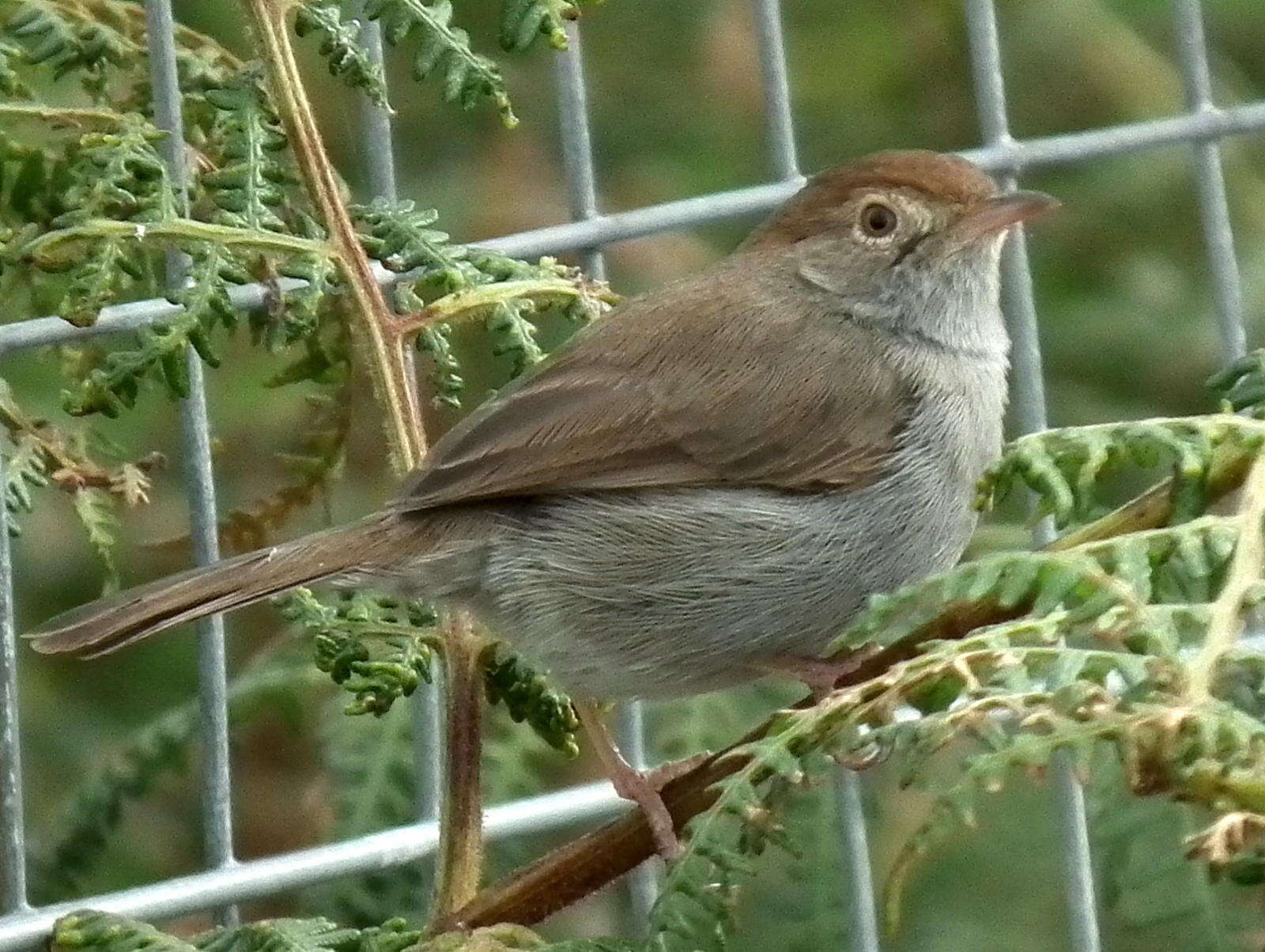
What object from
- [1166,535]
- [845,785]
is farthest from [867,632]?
[845,785]

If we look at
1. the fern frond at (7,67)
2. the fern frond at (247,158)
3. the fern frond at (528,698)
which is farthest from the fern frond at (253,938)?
the fern frond at (7,67)

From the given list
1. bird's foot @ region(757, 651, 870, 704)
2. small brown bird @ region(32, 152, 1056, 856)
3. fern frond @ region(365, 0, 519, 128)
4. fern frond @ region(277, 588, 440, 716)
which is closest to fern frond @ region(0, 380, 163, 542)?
small brown bird @ region(32, 152, 1056, 856)

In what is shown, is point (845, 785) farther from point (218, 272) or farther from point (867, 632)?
point (867, 632)

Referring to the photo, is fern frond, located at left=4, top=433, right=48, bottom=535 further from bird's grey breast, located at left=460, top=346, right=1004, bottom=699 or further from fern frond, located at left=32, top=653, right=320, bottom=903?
fern frond, located at left=32, top=653, right=320, bottom=903

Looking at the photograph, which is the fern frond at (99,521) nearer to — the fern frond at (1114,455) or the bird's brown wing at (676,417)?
the bird's brown wing at (676,417)

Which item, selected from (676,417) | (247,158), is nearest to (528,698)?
(676,417)

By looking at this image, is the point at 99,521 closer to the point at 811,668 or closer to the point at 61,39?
the point at 61,39
